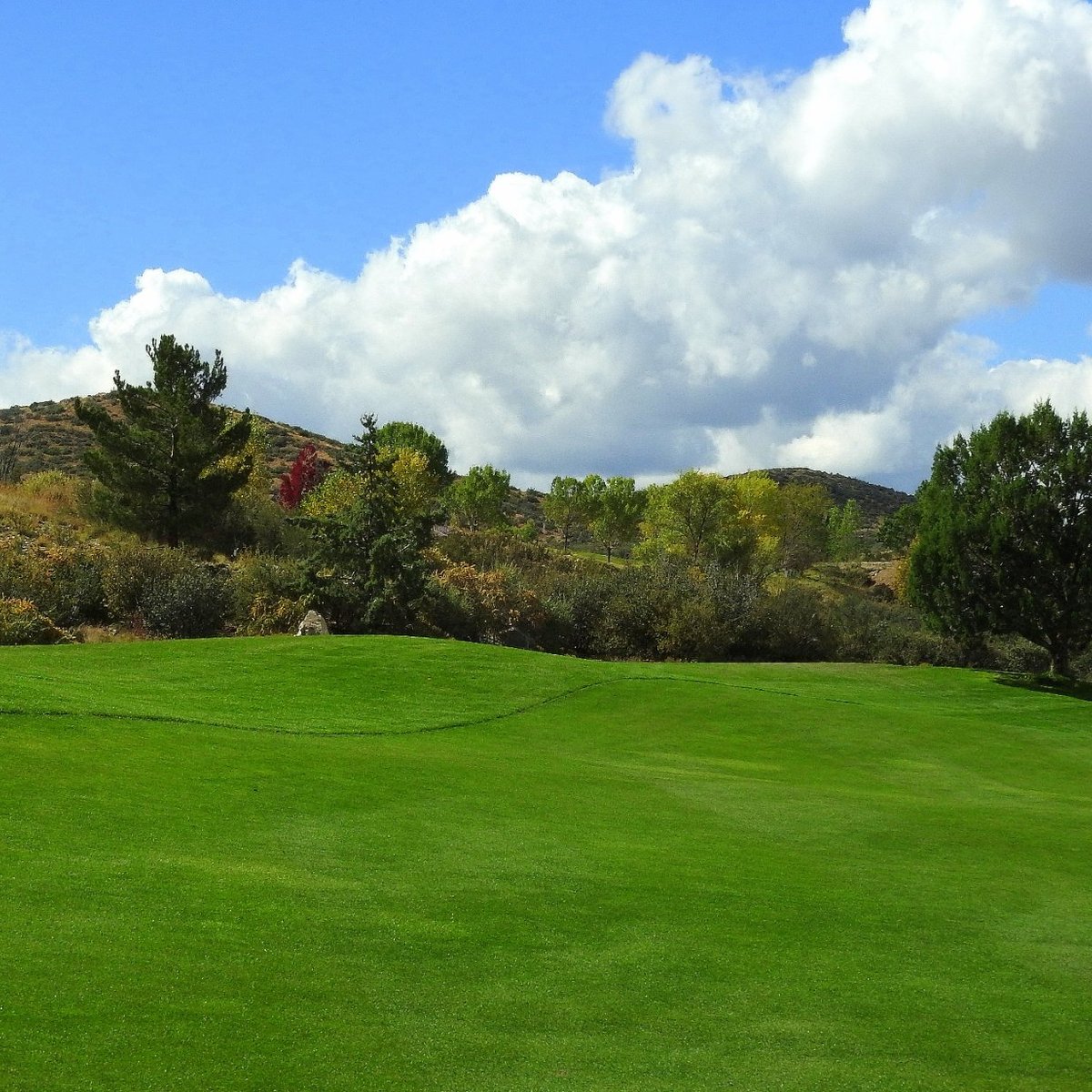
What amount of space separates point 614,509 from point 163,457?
68406 mm

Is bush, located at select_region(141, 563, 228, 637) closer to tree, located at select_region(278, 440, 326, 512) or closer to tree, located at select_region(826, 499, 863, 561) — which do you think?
tree, located at select_region(278, 440, 326, 512)

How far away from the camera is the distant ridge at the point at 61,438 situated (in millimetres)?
84900

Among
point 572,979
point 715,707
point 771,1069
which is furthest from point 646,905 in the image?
point 715,707

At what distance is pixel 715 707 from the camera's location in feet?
82.5

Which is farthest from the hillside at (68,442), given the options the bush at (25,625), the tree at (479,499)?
the bush at (25,625)

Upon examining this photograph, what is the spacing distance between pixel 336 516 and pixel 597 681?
47.6 feet

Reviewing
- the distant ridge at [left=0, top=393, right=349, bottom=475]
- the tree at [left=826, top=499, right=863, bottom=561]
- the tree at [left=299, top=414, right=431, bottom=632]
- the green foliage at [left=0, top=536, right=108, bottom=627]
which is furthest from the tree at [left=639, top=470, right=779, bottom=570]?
the green foliage at [left=0, top=536, right=108, bottom=627]

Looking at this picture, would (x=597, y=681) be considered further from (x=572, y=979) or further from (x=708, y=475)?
(x=708, y=475)

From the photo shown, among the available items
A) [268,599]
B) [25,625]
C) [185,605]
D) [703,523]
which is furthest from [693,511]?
[25,625]

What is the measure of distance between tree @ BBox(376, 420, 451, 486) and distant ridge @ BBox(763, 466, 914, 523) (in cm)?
7711

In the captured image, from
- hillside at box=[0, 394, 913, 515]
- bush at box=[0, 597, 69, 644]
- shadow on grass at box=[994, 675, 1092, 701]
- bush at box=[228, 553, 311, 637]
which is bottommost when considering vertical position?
shadow on grass at box=[994, 675, 1092, 701]

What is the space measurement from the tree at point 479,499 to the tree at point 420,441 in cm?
630

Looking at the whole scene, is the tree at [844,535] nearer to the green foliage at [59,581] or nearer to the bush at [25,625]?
the green foliage at [59,581]

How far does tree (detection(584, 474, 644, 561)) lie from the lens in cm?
10831
